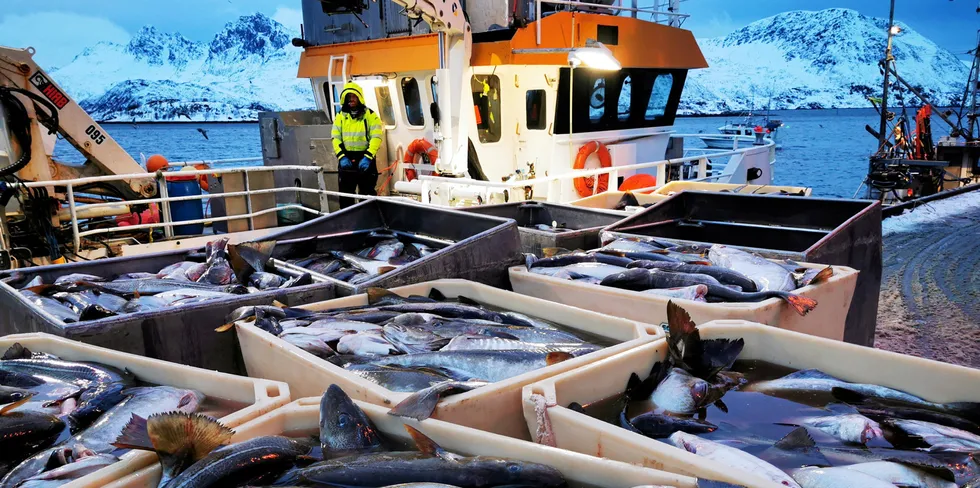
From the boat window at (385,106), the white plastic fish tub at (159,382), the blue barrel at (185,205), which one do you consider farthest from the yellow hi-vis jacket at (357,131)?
the white plastic fish tub at (159,382)

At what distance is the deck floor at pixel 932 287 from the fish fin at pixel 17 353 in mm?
5628

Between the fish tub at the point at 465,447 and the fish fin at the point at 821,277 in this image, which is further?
the fish fin at the point at 821,277

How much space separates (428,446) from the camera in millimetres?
1748

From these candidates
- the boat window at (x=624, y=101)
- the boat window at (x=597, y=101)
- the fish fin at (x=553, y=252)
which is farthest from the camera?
the boat window at (x=624, y=101)

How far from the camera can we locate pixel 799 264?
3738mm

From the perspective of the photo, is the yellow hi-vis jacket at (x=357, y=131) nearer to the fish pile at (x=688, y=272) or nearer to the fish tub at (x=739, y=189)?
the fish tub at (x=739, y=189)

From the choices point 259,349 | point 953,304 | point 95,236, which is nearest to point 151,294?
point 259,349

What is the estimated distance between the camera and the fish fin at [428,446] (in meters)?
1.72

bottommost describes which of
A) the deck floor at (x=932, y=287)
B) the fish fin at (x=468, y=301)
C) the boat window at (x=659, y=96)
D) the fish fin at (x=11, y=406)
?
the deck floor at (x=932, y=287)

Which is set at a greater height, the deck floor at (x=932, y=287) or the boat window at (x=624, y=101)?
the boat window at (x=624, y=101)

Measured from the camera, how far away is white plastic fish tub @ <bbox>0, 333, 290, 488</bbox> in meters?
1.68

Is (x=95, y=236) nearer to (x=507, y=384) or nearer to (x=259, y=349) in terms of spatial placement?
(x=259, y=349)

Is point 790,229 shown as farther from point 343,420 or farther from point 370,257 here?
point 343,420

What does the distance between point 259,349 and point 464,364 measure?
914 mm
